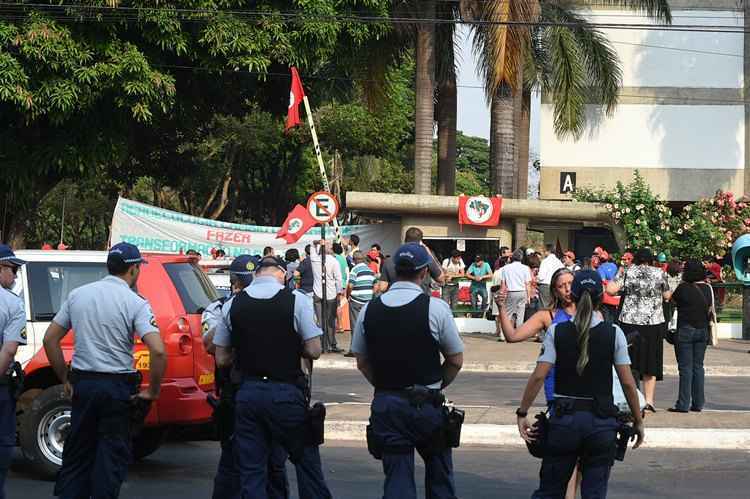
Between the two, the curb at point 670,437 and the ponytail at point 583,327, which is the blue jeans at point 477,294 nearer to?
the curb at point 670,437

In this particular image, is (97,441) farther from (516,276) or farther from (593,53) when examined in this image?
(593,53)

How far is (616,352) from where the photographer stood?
696 cm

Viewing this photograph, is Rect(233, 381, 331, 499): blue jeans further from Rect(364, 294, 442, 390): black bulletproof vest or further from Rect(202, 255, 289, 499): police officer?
Rect(364, 294, 442, 390): black bulletproof vest

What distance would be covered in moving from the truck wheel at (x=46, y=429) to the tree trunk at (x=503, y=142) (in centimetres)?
2164

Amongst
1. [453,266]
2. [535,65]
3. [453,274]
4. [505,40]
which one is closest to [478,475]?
[453,274]

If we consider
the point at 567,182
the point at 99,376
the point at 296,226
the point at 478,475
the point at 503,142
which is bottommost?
the point at 478,475

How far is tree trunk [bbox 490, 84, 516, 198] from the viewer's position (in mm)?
30500

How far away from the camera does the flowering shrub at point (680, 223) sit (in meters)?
28.9

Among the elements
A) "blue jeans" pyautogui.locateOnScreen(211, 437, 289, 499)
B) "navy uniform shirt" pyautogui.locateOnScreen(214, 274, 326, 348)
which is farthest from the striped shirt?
"navy uniform shirt" pyautogui.locateOnScreen(214, 274, 326, 348)

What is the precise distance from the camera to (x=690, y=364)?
13.4 metres

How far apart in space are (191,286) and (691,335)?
232 inches

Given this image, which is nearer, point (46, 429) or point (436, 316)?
point (436, 316)

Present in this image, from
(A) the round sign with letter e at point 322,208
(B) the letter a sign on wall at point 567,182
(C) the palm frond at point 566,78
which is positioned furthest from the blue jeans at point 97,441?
(B) the letter a sign on wall at point 567,182

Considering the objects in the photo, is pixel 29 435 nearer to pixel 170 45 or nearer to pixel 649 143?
pixel 170 45
